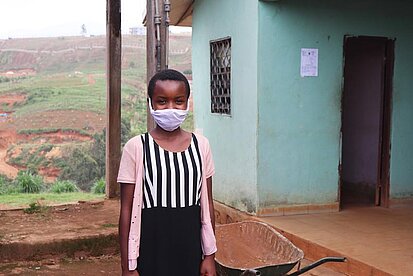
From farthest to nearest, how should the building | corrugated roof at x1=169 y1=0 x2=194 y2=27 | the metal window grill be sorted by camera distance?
corrugated roof at x1=169 y1=0 x2=194 y2=27, the metal window grill, the building

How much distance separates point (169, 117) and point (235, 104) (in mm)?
4183

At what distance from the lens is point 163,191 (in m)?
2.41

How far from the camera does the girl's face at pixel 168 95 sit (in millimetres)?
2467

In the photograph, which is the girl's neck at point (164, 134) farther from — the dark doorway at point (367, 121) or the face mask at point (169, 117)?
the dark doorway at point (367, 121)

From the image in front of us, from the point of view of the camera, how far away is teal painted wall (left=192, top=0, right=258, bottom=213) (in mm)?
6125

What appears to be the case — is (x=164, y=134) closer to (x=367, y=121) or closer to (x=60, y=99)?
(x=367, y=121)

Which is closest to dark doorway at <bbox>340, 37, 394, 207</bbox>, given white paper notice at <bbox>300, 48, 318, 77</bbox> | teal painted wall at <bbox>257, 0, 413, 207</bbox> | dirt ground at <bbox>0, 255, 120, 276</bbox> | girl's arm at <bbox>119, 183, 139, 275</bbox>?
teal painted wall at <bbox>257, 0, 413, 207</bbox>

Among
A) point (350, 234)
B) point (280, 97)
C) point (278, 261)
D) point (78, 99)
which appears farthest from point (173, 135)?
point (78, 99)

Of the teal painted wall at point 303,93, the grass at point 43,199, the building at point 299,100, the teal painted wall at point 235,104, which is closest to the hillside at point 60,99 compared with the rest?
the grass at point 43,199

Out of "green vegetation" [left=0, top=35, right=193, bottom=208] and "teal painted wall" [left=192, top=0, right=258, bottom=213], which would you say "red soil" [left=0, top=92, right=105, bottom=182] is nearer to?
"green vegetation" [left=0, top=35, right=193, bottom=208]

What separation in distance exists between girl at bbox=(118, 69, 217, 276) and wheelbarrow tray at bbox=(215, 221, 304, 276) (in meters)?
1.22

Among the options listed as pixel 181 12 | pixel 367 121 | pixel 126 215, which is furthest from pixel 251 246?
pixel 181 12

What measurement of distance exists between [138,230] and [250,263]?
5.62 ft

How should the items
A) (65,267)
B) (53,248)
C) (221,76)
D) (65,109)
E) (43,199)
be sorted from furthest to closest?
(65,109) → (43,199) → (221,76) → (53,248) → (65,267)
